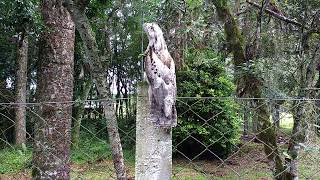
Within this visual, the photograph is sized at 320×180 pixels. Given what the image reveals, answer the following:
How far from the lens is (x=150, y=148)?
1.37 meters

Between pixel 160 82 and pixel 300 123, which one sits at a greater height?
pixel 160 82

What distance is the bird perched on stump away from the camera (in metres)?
1.38

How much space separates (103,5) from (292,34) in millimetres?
2732

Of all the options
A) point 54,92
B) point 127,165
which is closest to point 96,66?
point 54,92

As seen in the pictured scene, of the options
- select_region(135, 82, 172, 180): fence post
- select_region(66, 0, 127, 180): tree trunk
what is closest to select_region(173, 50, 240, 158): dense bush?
select_region(66, 0, 127, 180): tree trunk

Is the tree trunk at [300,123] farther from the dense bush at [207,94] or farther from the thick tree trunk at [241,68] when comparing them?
the dense bush at [207,94]

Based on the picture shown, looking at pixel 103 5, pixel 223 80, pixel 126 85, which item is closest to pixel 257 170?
pixel 223 80

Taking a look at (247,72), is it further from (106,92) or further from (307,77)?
(106,92)

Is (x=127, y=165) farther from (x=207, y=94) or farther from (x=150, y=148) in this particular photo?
(x=150, y=148)

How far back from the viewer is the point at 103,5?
5.55 metres

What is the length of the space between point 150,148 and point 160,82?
0.73 feet

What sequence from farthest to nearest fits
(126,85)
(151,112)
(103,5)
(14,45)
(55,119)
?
(126,85)
(14,45)
(103,5)
(55,119)
(151,112)

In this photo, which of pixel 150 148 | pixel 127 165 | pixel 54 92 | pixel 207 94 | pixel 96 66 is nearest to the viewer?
pixel 150 148

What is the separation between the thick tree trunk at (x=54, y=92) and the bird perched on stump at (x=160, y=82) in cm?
202
